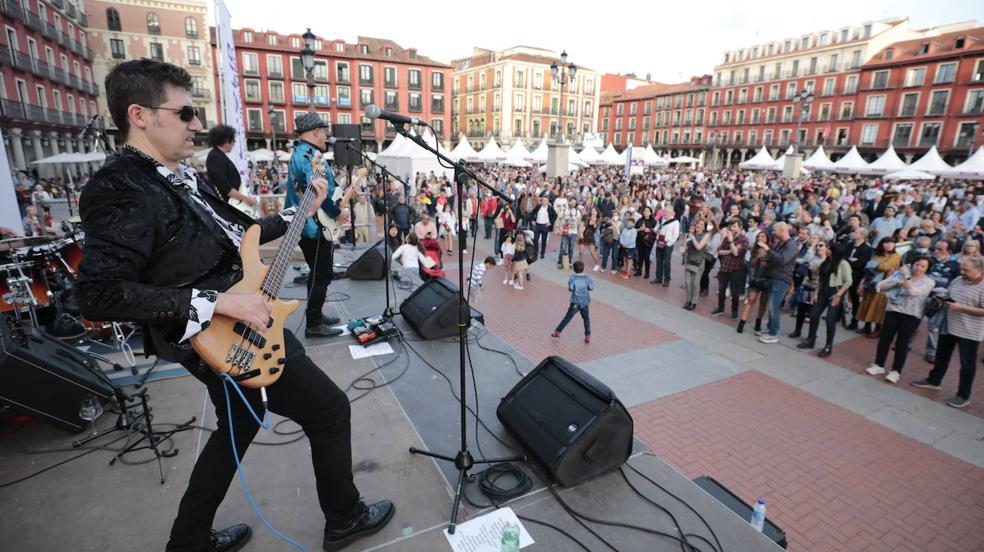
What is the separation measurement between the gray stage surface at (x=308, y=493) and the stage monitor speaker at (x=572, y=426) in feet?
0.48

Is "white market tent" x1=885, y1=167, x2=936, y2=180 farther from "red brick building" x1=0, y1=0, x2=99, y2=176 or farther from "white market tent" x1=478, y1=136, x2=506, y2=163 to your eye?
"red brick building" x1=0, y1=0, x2=99, y2=176

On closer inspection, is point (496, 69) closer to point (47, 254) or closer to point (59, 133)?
point (59, 133)

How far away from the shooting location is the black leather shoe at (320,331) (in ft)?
17.9

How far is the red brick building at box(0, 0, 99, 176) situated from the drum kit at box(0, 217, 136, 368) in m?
27.6

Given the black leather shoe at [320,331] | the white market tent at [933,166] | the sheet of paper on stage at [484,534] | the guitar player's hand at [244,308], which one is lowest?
the sheet of paper on stage at [484,534]

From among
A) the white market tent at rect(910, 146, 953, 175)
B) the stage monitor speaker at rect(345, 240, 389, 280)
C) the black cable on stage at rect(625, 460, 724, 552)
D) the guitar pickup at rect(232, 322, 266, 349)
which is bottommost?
the black cable on stage at rect(625, 460, 724, 552)

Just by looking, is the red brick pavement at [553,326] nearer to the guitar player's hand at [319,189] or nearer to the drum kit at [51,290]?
the guitar player's hand at [319,189]

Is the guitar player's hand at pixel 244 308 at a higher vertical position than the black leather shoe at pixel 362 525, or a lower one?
higher

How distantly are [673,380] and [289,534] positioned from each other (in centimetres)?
475

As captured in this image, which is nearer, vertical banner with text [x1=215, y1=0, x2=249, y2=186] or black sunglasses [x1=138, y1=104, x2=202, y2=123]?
black sunglasses [x1=138, y1=104, x2=202, y2=123]

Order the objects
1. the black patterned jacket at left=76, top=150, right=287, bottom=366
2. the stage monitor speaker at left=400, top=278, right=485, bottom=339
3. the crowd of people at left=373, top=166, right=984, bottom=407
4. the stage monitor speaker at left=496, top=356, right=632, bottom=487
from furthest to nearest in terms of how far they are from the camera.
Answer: the crowd of people at left=373, top=166, right=984, bottom=407 → the stage monitor speaker at left=400, top=278, right=485, bottom=339 → the stage monitor speaker at left=496, top=356, right=632, bottom=487 → the black patterned jacket at left=76, top=150, right=287, bottom=366

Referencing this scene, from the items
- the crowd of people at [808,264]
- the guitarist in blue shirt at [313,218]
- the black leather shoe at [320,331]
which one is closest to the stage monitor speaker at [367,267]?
the crowd of people at [808,264]

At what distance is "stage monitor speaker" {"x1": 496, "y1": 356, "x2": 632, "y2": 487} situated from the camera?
3.10 meters

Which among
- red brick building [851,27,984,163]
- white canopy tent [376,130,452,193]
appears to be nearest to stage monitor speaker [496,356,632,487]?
white canopy tent [376,130,452,193]
